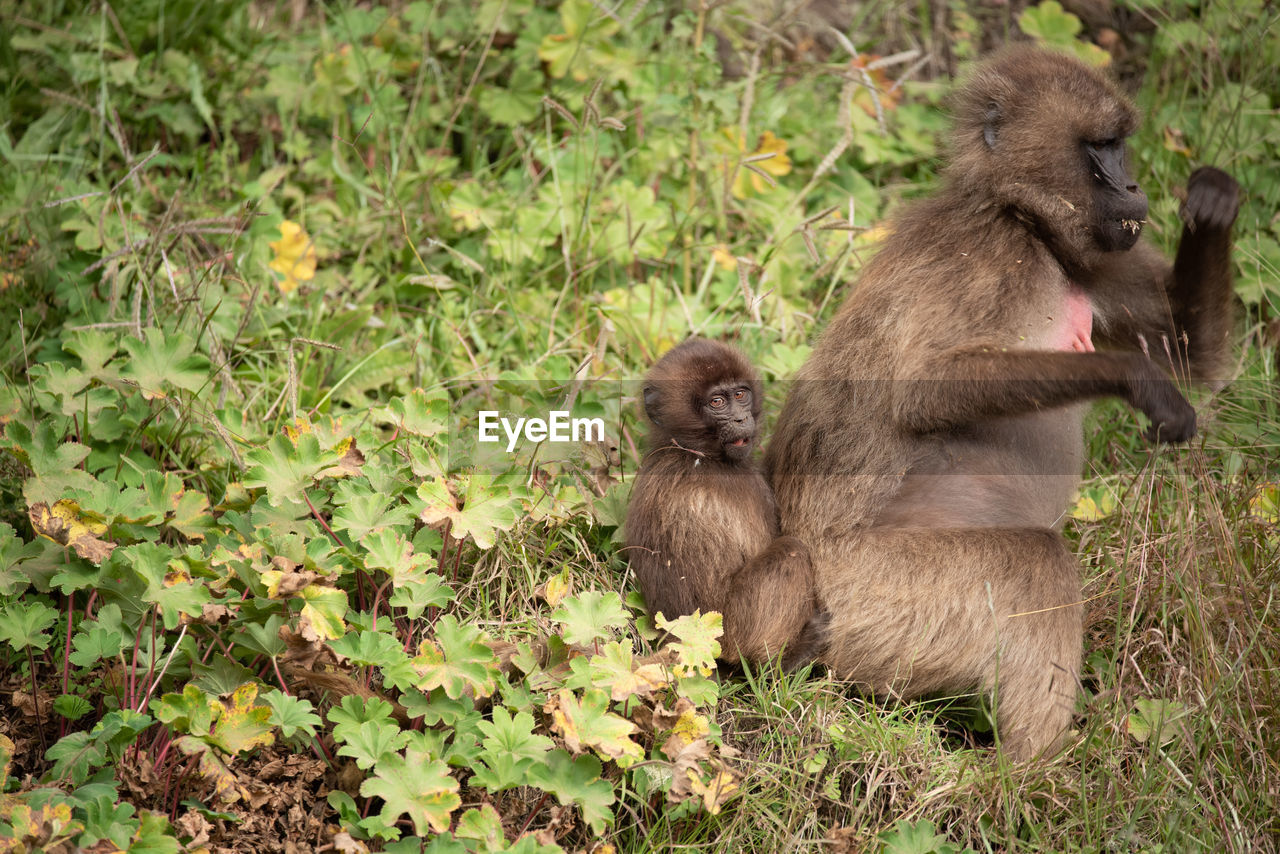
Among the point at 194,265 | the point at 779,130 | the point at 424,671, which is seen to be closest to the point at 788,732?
the point at 424,671

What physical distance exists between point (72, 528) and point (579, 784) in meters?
1.55

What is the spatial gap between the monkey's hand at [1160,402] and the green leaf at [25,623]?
2.89 metres

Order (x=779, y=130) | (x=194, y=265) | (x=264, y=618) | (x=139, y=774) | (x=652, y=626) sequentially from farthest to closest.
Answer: (x=779, y=130)
(x=194, y=265)
(x=652, y=626)
(x=264, y=618)
(x=139, y=774)

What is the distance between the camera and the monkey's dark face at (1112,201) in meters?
3.31

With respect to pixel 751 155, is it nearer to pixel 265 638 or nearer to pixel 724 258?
pixel 724 258

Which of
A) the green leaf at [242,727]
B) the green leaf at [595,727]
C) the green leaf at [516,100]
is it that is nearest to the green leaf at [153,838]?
the green leaf at [242,727]

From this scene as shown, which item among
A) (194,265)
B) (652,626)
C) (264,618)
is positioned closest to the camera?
(264,618)

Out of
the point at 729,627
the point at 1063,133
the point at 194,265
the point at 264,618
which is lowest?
the point at 729,627

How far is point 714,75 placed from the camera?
5.39 metres

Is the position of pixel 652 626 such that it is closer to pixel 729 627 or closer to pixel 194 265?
pixel 729 627

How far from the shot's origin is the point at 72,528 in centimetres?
325

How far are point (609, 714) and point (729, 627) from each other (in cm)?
50

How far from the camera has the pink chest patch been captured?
3.44 m

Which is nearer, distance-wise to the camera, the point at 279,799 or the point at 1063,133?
the point at 279,799
